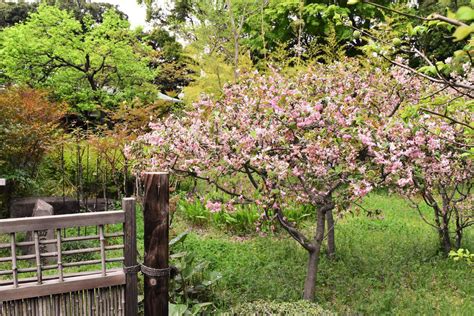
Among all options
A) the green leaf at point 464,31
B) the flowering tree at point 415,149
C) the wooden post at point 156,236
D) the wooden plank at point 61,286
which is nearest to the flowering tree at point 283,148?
the flowering tree at point 415,149

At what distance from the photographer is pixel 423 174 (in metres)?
3.98

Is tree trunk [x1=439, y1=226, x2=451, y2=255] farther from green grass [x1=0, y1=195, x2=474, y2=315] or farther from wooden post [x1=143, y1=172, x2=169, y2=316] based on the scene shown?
wooden post [x1=143, y1=172, x2=169, y2=316]

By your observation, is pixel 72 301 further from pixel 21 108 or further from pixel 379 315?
pixel 21 108

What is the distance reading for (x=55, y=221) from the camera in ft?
7.59

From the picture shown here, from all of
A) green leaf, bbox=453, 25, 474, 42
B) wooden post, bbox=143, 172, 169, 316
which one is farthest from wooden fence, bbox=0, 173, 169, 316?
green leaf, bbox=453, 25, 474, 42

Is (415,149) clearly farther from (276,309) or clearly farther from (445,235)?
(445,235)

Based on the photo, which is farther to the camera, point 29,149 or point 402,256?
point 29,149

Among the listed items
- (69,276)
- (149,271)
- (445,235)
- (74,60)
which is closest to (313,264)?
(149,271)

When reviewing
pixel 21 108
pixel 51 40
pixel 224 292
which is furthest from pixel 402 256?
pixel 51 40

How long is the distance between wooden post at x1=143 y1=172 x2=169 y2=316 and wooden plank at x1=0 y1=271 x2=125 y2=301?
204 mm

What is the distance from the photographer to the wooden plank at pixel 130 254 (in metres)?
2.51

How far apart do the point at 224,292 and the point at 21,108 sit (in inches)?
198

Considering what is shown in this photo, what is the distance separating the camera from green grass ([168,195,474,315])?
395cm

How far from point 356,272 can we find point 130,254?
3.16 metres
